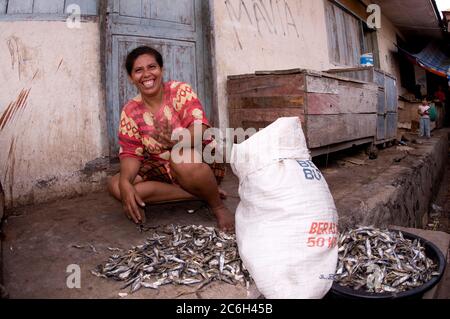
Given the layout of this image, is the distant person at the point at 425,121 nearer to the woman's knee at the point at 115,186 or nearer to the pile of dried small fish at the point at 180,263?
the pile of dried small fish at the point at 180,263

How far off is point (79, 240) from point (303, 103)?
2.88 m

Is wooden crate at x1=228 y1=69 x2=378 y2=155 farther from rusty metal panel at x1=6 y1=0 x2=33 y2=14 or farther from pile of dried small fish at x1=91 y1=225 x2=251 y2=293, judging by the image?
rusty metal panel at x1=6 y1=0 x2=33 y2=14

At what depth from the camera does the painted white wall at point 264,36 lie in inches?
186

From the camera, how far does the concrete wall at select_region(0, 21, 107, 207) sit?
3.00m

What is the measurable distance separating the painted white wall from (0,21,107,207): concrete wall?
5.68 ft

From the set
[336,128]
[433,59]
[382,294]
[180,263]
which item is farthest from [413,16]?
[180,263]

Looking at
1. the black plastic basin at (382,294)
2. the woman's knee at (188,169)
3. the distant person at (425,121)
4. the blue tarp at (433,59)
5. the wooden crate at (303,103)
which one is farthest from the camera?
the blue tarp at (433,59)

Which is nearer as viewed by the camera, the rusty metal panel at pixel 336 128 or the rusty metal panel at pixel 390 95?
the rusty metal panel at pixel 336 128

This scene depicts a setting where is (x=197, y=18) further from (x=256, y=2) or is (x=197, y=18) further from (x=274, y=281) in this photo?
(x=274, y=281)

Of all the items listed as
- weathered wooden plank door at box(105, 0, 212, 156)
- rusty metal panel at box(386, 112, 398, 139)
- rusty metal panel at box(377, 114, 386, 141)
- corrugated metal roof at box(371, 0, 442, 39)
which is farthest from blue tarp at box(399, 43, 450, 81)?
weathered wooden plank door at box(105, 0, 212, 156)

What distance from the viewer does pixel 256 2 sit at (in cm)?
534

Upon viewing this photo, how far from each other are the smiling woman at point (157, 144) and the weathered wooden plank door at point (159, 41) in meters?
1.14

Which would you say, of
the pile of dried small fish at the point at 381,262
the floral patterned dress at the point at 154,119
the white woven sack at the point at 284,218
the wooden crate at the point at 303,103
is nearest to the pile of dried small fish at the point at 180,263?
the white woven sack at the point at 284,218

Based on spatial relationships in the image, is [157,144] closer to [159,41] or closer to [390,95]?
[159,41]
